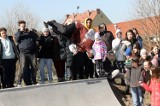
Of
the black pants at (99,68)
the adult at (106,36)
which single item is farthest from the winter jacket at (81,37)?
the adult at (106,36)

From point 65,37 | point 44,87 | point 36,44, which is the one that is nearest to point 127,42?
point 65,37

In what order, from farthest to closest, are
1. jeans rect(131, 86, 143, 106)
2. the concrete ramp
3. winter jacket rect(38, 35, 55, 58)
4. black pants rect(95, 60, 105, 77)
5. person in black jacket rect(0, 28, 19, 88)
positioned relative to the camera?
black pants rect(95, 60, 105, 77) < winter jacket rect(38, 35, 55, 58) < person in black jacket rect(0, 28, 19, 88) < jeans rect(131, 86, 143, 106) < the concrete ramp

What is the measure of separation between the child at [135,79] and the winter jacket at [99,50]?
4.14ft

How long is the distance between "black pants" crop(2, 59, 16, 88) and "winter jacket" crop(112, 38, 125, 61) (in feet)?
10.5

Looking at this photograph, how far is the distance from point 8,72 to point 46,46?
51.1 inches

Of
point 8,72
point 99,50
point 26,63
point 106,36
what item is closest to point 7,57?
point 8,72

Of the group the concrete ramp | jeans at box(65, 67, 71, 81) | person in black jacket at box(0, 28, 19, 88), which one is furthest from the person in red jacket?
person in black jacket at box(0, 28, 19, 88)

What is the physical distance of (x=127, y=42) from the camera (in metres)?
10.8

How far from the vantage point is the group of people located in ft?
30.2

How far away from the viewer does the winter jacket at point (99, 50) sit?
10195 millimetres

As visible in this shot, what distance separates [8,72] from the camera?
30.9 ft

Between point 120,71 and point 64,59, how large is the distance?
6.79ft

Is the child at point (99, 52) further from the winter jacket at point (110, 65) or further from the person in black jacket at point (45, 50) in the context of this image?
the person in black jacket at point (45, 50)

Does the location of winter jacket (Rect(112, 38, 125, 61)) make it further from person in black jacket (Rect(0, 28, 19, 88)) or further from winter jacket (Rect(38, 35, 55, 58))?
person in black jacket (Rect(0, 28, 19, 88))
